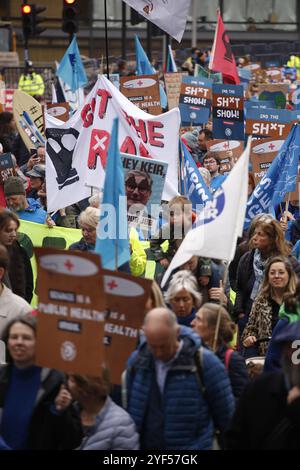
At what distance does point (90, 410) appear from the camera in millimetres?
5766

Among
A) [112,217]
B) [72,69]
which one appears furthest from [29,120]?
[112,217]

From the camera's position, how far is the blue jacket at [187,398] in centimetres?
573

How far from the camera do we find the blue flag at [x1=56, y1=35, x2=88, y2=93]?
20062 mm

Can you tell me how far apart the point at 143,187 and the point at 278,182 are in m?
2.13

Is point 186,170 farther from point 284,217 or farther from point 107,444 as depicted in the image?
point 107,444

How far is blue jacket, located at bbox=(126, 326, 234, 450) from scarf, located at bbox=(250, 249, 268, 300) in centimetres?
280

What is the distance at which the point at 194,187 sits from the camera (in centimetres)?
1071

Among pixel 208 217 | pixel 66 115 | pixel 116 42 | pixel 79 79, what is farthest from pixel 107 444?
pixel 116 42

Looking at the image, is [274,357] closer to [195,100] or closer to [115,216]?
[115,216]

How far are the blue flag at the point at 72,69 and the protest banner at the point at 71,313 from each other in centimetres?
1440

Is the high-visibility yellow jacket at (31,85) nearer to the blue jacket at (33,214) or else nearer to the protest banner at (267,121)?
the protest banner at (267,121)

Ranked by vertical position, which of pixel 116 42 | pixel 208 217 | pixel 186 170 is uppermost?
pixel 208 217

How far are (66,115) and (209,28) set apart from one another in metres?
38.5

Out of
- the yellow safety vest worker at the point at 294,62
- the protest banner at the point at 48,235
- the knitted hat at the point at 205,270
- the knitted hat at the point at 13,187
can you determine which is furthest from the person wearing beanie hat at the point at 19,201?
the yellow safety vest worker at the point at 294,62
